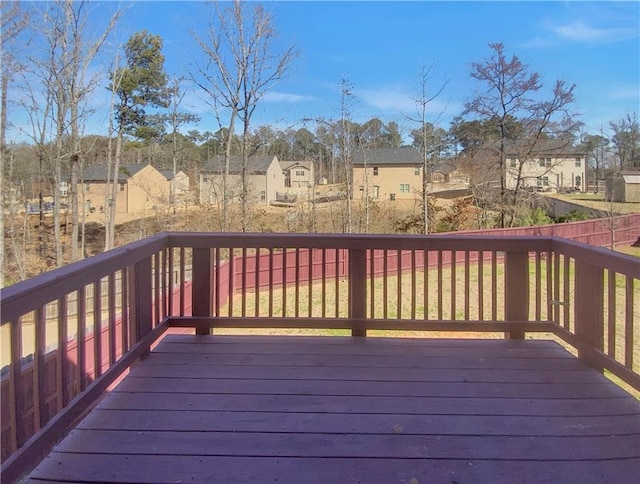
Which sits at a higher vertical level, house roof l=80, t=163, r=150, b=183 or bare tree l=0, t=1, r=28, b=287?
bare tree l=0, t=1, r=28, b=287

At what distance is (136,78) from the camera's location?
55.4ft

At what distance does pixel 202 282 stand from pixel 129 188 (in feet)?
73.2

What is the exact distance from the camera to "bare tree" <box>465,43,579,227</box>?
15.5 m

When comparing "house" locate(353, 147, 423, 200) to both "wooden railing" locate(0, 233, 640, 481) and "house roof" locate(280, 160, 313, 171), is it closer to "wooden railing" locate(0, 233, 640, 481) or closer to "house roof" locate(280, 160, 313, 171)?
"house roof" locate(280, 160, 313, 171)

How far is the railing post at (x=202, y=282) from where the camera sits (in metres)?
3.13

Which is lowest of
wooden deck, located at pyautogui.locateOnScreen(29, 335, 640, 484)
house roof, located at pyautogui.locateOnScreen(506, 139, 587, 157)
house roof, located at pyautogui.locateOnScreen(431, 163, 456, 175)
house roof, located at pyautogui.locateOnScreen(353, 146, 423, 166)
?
wooden deck, located at pyautogui.locateOnScreen(29, 335, 640, 484)

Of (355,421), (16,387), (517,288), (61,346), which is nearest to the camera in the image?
(16,387)

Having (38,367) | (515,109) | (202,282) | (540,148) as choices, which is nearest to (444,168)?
(515,109)

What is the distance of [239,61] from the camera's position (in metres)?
12.5

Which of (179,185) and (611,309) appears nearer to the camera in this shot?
(611,309)

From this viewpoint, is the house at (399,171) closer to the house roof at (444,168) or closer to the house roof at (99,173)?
the house roof at (444,168)

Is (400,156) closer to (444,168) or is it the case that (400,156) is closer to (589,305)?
(444,168)

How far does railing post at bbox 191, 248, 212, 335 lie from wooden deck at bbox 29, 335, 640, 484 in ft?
1.14

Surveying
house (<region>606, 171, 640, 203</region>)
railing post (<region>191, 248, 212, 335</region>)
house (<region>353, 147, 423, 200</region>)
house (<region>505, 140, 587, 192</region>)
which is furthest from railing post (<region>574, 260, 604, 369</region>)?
house (<region>606, 171, 640, 203</region>)
